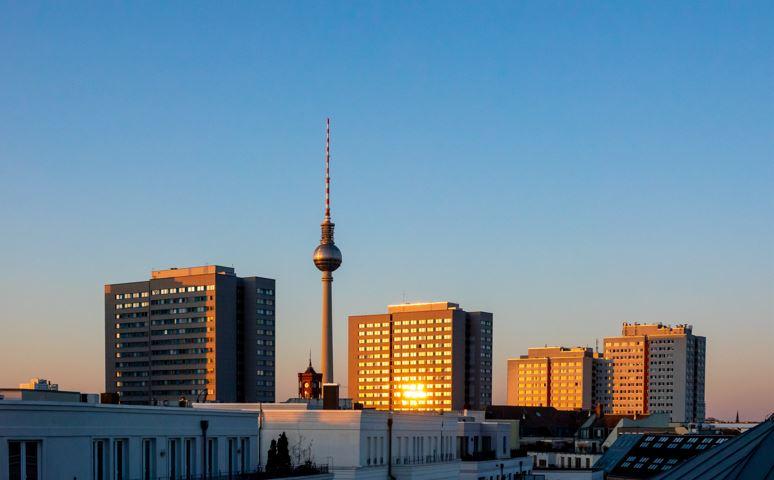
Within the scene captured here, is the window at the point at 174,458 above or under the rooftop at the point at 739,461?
under

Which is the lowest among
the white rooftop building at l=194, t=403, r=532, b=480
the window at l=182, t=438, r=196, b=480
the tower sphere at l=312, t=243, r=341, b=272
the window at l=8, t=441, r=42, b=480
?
the white rooftop building at l=194, t=403, r=532, b=480

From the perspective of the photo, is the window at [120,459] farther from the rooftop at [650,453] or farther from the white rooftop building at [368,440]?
the rooftop at [650,453]

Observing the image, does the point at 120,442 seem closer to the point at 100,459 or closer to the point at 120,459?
the point at 120,459

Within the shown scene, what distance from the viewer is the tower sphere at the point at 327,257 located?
187 metres

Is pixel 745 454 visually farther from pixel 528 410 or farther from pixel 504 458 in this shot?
pixel 528 410

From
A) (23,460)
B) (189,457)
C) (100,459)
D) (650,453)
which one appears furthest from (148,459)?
(650,453)

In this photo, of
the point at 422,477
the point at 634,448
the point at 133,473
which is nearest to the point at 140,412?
the point at 133,473

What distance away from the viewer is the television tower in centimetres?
18738

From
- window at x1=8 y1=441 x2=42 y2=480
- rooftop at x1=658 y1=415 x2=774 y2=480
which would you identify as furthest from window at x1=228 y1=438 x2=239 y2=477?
rooftop at x1=658 y1=415 x2=774 y2=480

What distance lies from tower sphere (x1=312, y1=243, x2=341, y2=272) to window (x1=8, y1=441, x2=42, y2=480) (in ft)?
487

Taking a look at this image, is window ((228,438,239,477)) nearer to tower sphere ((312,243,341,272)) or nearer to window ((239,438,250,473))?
window ((239,438,250,473))

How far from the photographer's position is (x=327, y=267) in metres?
188

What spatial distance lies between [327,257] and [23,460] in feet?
490

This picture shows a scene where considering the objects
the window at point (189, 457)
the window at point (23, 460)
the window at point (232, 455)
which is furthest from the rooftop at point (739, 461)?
the window at point (23, 460)
